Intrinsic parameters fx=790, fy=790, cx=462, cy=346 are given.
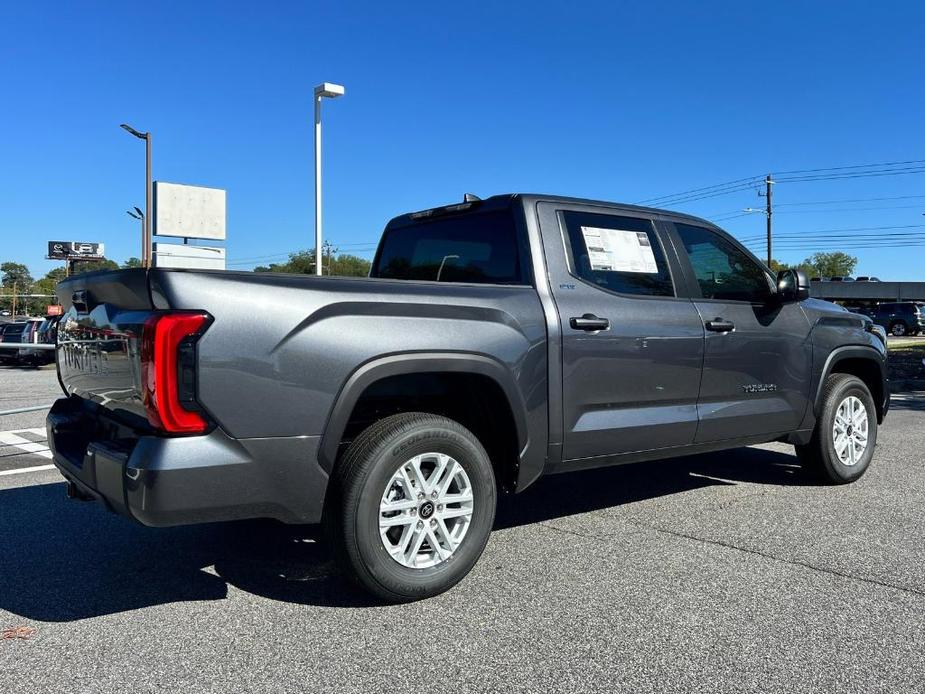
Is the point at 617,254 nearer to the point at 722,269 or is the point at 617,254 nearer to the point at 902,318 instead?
the point at 722,269

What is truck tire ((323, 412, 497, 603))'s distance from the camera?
3293 millimetres

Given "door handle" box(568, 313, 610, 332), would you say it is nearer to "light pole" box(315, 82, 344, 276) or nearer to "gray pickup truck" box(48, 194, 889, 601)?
"gray pickup truck" box(48, 194, 889, 601)

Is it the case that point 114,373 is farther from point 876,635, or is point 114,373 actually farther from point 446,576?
point 876,635

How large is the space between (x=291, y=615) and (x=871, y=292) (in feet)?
270

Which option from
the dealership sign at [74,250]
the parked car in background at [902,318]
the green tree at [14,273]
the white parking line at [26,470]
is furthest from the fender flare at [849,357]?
the green tree at [14,273]

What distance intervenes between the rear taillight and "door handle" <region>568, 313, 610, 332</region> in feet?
6.07

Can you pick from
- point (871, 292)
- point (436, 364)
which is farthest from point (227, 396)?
point (871, 292)

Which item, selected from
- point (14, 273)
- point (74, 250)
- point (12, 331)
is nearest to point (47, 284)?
point (14, 273)

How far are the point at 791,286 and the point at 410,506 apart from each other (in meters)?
3.05

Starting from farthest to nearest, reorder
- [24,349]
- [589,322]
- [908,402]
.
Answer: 1. [24,349]
2. [908,402]
3. [589,322]

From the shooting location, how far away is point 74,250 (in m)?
76.4

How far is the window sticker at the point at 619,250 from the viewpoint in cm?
437

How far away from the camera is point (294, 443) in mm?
3174

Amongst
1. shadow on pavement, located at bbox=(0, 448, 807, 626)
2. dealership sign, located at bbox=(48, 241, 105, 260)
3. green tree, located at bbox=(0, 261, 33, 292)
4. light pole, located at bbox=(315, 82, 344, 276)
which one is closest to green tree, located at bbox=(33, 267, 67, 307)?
green tree, located at bbox=(0, 261, 33, 292)
